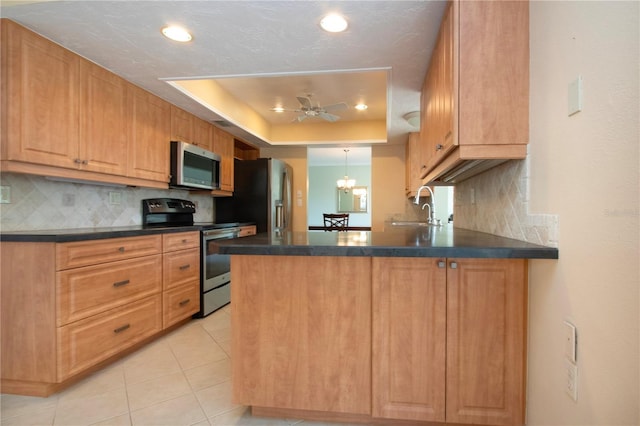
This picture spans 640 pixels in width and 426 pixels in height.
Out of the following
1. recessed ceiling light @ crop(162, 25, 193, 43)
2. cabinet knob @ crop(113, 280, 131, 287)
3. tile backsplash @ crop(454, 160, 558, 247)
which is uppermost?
recessed ceiling light @ crop(162, 25, 193, 43)

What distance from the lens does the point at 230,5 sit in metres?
1.54

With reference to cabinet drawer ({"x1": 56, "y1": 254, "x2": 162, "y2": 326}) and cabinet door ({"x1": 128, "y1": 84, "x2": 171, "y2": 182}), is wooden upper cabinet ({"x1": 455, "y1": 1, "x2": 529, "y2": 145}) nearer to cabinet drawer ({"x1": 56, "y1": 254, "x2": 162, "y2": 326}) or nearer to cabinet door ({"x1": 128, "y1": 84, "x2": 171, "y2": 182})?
cabinet drawer ({"x1": 56, "y1": 254, "x2": 162, "y2": 326})

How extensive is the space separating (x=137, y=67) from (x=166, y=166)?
913mm

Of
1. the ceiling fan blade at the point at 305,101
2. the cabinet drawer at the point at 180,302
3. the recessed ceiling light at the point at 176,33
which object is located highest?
the ceiling fan blade at the point at 305,101

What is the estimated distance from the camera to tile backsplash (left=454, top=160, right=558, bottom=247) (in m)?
1.25

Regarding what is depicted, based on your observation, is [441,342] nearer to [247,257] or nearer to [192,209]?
[247,257]

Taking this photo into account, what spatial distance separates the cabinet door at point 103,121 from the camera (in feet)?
6.87

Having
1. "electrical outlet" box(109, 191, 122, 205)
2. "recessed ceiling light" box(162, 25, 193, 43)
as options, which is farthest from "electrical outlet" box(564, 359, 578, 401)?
"electrical outlet" box(109, 191, 122, 205)

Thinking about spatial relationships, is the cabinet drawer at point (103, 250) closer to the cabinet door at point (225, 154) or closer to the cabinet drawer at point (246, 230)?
the cabinet drawer at point (246, 230)

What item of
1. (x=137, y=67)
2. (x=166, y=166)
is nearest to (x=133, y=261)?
(x=166, y=166)

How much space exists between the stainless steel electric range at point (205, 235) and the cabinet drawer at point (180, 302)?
0.31ft

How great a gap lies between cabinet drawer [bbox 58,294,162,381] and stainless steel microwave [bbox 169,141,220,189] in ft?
3.67

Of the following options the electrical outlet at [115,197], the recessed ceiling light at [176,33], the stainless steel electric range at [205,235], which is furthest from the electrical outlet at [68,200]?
the recessed ceiling light at [176,33]

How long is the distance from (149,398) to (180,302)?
1.10 metres
